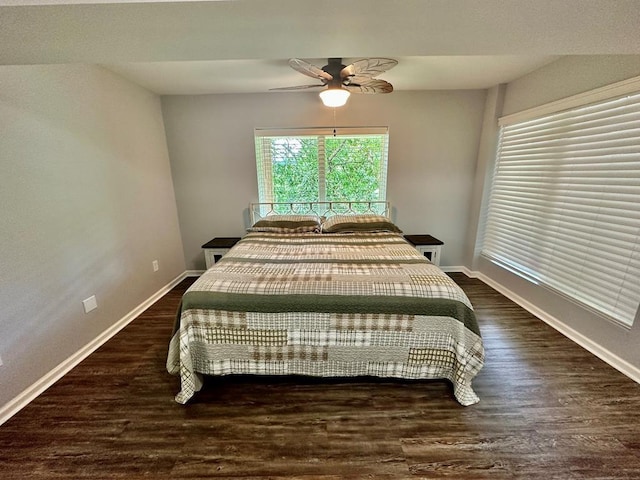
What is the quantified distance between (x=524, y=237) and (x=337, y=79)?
95.5 inches

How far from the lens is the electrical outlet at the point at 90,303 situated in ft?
6.94

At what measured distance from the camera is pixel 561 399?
1.63m

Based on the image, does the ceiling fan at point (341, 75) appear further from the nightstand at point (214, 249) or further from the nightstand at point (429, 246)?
the nightstand at point (214, 249)

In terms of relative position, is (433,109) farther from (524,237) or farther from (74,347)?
(74,347)

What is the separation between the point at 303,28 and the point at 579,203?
254cm

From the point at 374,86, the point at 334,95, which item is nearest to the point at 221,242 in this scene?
the point at 334,95

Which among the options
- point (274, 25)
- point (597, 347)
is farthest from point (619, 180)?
point (274, 25)

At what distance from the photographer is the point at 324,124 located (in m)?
3.25

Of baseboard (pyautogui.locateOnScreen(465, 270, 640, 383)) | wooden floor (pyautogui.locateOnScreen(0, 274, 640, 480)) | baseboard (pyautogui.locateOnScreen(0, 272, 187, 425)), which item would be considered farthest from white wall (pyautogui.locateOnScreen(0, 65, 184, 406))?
baseboard (pyautogui.locateOnScreen(465, 270, 640, 383))

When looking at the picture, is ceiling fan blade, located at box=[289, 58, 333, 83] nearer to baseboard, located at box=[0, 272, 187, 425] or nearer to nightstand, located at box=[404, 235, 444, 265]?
nightstand, located at box=[404, 235, 444, 265]

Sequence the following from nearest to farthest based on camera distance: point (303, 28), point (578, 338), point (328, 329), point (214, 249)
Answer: point (303, 28) → point (328, 329) → point (578, 338) → point (214, 249)

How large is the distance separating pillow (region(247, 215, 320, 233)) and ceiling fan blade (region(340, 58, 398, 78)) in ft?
5.06

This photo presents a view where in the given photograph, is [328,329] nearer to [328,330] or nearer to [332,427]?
[328,330]

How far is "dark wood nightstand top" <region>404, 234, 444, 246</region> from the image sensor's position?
3.20 metres
